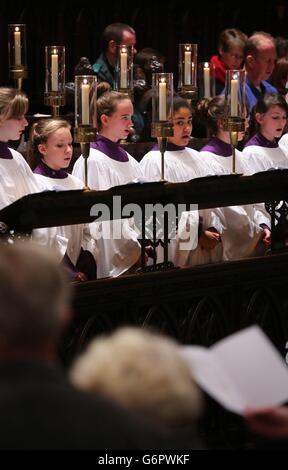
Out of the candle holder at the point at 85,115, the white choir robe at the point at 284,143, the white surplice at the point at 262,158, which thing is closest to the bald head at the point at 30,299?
the candle holder at the point at 85,115

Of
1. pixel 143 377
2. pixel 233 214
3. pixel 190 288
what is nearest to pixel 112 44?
pixel 233 214

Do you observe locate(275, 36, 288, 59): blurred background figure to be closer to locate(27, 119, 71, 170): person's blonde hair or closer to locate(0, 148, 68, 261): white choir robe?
locate(27, 119, 71, 170): person's blonde hair

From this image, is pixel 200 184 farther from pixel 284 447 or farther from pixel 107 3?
pixel 107 3

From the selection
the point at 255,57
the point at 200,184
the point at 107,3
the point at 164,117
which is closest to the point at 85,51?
the point at 107,3

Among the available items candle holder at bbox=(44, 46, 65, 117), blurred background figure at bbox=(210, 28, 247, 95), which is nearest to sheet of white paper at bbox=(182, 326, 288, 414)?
candle holder at bbox=(44, 46, 65, 117)

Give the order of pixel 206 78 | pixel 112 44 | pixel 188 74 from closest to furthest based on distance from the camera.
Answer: pixel 188 74, pixel 206 78, pixel 112 44

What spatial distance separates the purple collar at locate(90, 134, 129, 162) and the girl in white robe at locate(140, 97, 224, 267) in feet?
0.69

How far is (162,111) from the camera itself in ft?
22.1

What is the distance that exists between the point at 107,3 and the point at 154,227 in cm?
607

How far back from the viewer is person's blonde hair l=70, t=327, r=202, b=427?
7.06ft

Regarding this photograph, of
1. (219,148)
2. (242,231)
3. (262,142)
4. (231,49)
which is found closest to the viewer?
(242,231)

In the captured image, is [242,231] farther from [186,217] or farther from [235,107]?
[235,107]

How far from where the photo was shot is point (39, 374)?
2090 millimetres

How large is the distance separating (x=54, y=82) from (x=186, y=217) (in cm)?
188
